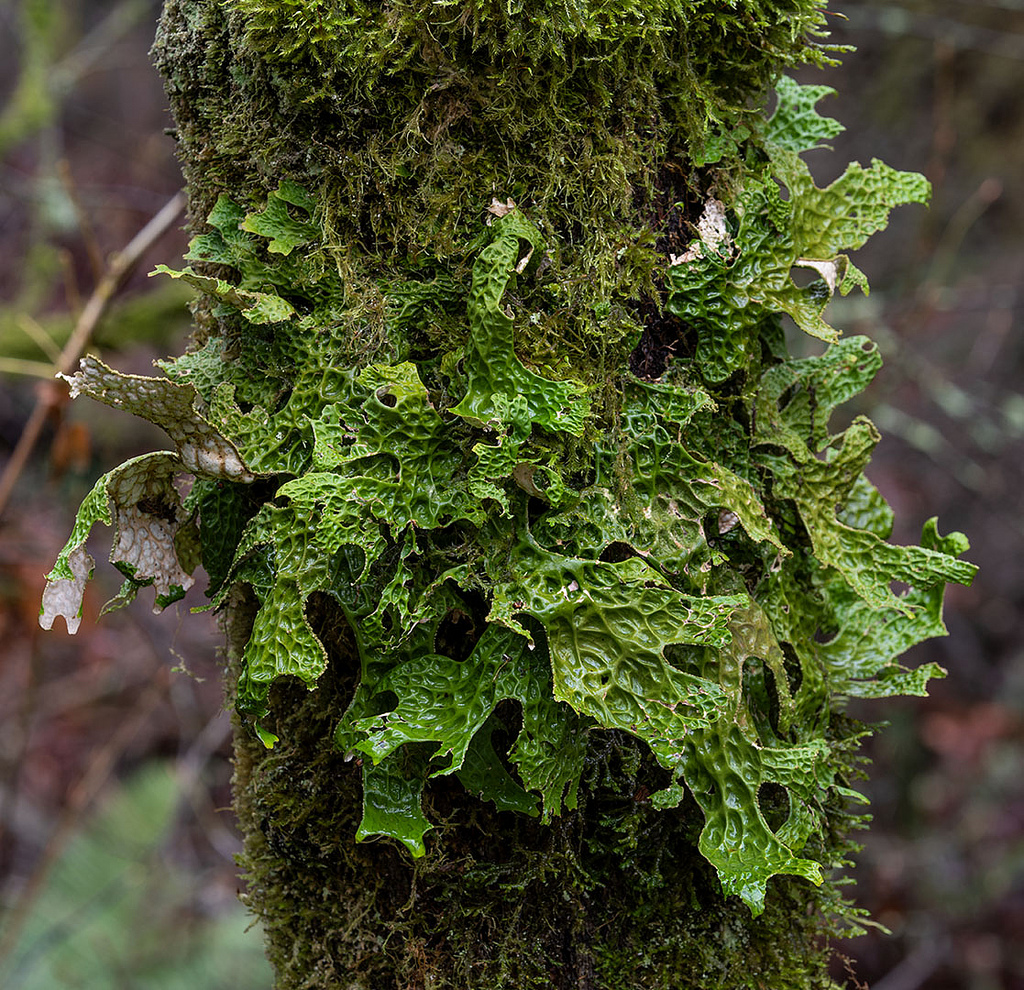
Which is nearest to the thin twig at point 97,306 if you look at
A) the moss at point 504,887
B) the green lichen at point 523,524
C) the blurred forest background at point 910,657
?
the blurred forest background at point 910,657

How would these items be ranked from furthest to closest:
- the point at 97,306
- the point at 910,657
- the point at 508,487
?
1. the point at 910,657
2. the point at 97,306
3. the point at 508,487

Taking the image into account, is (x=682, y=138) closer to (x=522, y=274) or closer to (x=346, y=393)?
(x=522, y=274)

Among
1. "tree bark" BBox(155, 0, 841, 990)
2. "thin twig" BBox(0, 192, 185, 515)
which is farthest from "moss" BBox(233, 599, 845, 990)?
"thin twig" BBox(0, 192, 185, 515)

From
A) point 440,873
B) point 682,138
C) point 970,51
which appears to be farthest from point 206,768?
point 970,51

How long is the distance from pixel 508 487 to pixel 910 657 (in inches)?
177

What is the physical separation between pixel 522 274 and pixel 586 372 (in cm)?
11

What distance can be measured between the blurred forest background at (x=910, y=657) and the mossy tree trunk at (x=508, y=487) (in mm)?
1771

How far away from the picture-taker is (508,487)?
2.71ft

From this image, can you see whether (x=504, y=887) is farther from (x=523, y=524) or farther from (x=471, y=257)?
(x=471, y=257)

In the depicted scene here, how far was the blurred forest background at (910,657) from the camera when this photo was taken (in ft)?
9.93

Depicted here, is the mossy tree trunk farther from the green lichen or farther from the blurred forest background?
the blurred forest background

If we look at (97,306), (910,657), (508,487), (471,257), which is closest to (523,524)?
(508,487)

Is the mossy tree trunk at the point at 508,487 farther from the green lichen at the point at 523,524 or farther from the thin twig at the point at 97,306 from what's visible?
the thin twig at the point at 97,306

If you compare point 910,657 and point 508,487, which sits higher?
point 508,487
